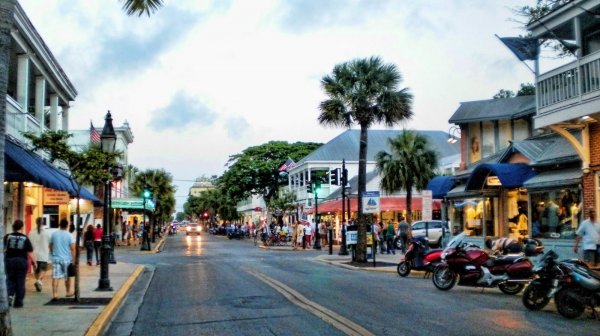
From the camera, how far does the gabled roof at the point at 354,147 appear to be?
193ft

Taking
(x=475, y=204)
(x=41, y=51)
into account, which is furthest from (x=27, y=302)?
(x=475, y=204)

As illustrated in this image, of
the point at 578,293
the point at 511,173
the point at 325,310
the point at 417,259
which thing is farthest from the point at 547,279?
the point at 511,173

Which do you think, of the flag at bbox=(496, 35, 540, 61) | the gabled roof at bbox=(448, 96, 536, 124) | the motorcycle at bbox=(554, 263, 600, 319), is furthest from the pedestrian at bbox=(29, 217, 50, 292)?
the gabled roof at bbox=(448, 96, 536, 124)

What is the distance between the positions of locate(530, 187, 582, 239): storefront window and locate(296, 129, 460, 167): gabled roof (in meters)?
37.2

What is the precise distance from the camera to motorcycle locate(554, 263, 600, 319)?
1082cm

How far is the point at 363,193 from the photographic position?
976 inches

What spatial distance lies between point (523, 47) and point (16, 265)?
15218mm

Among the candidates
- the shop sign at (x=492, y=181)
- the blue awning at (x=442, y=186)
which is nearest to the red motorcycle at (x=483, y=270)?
the shop sign at (x=492, y=181)

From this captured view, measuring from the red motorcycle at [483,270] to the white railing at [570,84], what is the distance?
15.1ft

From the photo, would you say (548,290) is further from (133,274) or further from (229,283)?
(133,274)

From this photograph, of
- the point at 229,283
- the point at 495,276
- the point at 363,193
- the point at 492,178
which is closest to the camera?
the point at 495,276

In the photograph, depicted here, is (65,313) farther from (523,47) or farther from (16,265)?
(523,47)

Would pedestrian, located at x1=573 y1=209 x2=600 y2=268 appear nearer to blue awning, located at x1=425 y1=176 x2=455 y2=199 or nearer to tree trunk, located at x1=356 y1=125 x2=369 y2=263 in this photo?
tree trunk, located at x1=356 y1=125 x2=369 y2=263

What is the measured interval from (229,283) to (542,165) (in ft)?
34.8
